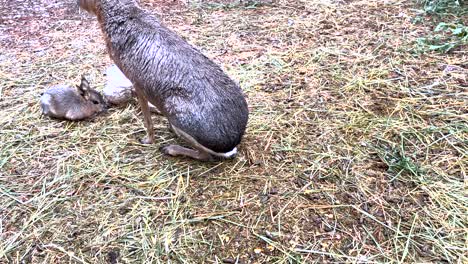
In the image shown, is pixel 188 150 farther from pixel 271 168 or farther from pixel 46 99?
pixel 46 99

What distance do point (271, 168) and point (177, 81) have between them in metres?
0.99

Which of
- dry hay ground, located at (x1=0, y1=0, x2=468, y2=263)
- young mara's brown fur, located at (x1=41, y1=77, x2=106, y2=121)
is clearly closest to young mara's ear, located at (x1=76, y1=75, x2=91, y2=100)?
young mara's brown fur, located at (x1=41, y1=77, x2=106, y2=121)

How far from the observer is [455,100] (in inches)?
141

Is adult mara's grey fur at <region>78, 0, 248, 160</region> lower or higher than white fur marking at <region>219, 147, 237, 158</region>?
higher

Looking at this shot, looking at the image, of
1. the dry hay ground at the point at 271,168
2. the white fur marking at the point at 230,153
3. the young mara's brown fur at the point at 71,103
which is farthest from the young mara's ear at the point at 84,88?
the white fur marking at the point at 230,153

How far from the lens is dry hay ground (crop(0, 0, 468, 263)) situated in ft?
8.27

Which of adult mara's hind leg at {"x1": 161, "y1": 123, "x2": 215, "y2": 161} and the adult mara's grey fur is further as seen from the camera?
adult mara's hind leg at {"x1": 161, "y1": 123, "x2": 215, "y2": 161}

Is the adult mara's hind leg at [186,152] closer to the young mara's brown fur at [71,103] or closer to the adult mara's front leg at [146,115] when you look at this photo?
the adult mara's front leg at [146,115]

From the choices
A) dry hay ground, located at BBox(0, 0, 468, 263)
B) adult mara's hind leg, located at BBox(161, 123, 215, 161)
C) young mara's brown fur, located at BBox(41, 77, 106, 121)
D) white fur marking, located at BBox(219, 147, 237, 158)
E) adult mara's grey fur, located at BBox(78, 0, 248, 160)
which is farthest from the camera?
young mara's brown fur, located at BBox(41, 77, 106, 121)

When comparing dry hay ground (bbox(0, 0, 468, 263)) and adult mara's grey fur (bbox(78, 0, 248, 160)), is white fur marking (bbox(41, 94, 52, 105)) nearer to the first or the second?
dry hay ground (bbox(0, 0, 468, 263))

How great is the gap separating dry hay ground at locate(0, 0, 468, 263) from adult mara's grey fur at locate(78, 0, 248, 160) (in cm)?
33

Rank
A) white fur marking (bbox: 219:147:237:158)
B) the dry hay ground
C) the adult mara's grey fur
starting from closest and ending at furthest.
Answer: the dry hay ground → the adult mara's grey fur → white fur marking (bbox: 219:147:237:158)

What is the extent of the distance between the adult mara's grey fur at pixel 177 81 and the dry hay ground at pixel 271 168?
0.33 meters

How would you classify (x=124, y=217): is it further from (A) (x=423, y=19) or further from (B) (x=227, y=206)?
(A) (x=423, y=19)
